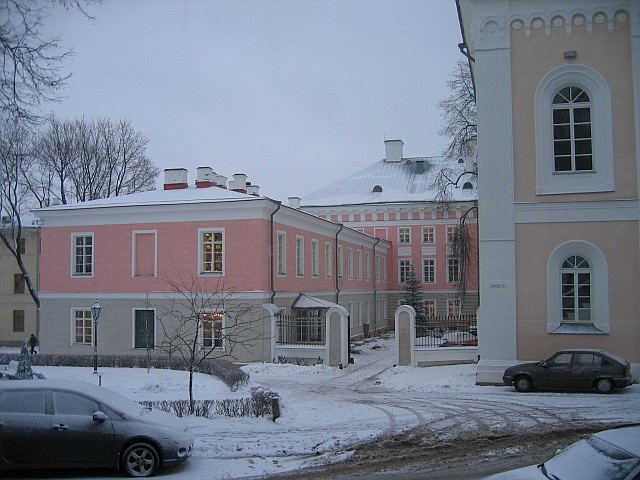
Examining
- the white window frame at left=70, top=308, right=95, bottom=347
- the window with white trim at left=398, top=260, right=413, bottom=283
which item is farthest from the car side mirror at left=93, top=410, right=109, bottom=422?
the window with white trim at left=398, top=260, right=413, bottom=283

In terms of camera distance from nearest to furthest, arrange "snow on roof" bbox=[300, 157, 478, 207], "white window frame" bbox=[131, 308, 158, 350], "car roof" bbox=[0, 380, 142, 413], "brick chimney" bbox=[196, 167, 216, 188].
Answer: "car roof" bbox=[0, 380, 142, 413], "white window frame" bbox=[131, 308, 158, 350], "brick chimney" bbox=[196, 167, 216, 188], "snow on roof" bbox=[300, 157, 478, 207]

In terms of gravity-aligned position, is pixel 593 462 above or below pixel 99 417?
above

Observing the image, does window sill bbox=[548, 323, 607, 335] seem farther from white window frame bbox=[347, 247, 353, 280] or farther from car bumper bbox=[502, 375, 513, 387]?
white window frame bbox=[347, 247, 353, 280]

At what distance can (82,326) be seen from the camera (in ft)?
101

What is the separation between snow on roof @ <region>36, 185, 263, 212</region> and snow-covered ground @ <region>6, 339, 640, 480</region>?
805 centimetres

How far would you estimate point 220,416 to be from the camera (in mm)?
14227

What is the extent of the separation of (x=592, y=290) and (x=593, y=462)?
47.9ft

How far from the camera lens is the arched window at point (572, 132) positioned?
20297mm

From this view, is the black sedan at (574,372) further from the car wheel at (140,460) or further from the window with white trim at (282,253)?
the window with white trim at (282,253)

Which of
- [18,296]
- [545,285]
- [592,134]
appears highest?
[592,134]

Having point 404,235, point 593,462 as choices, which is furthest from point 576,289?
point 404,235

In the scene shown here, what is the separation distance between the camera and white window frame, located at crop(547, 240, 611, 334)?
19656 millimetres

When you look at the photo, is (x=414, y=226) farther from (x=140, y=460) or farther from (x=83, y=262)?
Answer: (x=140, y=460)

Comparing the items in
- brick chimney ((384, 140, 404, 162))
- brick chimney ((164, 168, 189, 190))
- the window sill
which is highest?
brick chimney ((384, 140, 404, 162))
